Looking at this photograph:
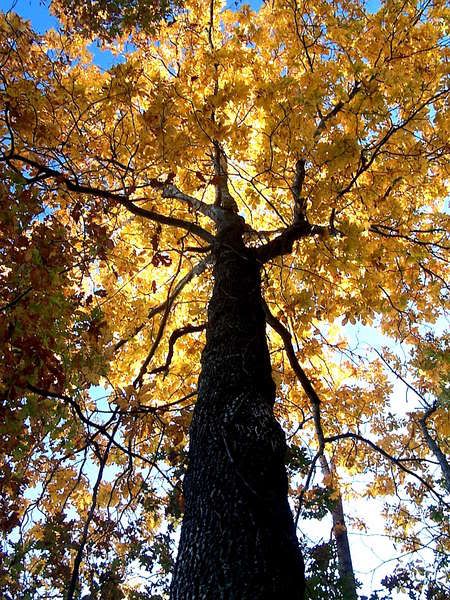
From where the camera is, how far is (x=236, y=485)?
203 cm

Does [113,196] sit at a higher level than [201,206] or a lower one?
lower

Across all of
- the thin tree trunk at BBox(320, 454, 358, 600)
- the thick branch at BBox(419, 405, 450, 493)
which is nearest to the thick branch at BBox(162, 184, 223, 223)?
the thin tree trunk at BBox(320, 454, 358, 600)

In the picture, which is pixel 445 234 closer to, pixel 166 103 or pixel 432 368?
pixel 432 368

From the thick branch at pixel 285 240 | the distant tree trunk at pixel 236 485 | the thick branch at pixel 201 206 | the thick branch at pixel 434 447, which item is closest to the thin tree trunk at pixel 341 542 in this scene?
the thick branch at pixel 434 447

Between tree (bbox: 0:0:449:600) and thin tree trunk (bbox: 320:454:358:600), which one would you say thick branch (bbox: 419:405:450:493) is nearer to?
tree (bbox: 0:0:449:600)

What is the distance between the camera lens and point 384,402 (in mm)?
9016

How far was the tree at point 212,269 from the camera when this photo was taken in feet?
7.66

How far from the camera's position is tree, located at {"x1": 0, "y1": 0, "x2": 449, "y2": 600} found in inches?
92.0

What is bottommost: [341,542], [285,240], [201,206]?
[341,542]

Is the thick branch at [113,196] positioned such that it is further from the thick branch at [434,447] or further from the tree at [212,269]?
the thick branch at [434,447]

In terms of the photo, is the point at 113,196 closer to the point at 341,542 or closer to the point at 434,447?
the point at 434,447

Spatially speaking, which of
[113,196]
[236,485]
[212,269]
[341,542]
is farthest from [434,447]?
[113,196]

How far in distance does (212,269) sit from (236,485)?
3070 mm

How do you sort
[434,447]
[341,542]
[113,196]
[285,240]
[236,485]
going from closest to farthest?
[236,485] → [113,196] → [285,240] → [434,447] → [341,542]
